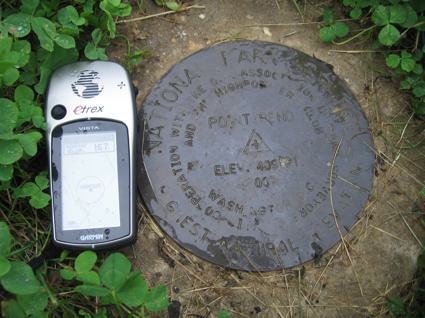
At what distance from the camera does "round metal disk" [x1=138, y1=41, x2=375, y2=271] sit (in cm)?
171

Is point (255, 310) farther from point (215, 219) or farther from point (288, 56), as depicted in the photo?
point (288, 56)

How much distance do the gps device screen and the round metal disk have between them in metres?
0.11

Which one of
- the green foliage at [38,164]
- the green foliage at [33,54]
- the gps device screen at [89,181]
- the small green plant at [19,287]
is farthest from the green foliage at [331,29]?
the small green plant at [19,287]

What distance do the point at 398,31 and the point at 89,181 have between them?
3.63 feet

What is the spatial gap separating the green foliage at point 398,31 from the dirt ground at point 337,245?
1.7 inches

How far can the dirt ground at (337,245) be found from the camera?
1708 millimetres

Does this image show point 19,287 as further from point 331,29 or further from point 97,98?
point 331,29

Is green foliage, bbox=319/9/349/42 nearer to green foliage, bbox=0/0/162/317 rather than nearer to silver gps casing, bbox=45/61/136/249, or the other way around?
green foliage, bbox=0/0/162/317

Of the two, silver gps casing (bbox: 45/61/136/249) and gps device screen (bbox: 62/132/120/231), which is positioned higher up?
silver gps casing (bbox: 45/61/136/249)

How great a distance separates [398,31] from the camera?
191 cm

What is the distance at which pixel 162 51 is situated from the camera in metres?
1.89

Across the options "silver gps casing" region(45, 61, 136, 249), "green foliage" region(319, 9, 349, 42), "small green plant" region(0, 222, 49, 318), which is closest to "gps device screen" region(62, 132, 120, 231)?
"silver gps casing" region(45, 61, 136, 249)

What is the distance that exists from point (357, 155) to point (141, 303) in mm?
810

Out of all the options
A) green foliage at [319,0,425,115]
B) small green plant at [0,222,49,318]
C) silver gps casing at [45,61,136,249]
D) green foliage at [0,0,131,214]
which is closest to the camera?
small green plant at [0,222,49,318]
